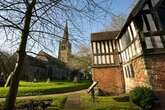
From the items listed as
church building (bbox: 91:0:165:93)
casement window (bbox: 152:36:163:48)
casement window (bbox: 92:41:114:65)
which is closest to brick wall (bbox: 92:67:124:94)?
casement window (bbox: 92:41:114:65)

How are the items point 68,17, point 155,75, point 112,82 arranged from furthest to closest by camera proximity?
point 112,82 → point 155,75 → point 68,17

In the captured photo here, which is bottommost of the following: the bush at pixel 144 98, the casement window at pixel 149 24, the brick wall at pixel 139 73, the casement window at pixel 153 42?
the bush at pixel 144 98

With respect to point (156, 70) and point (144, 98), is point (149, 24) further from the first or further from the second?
point (144, 98)

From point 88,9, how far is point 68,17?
108 centimetres

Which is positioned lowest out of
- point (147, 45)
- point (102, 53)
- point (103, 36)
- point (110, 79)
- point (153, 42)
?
point (110, 79)

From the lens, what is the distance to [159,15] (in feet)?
41.5

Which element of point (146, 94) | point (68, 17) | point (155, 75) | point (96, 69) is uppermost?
point (68, 17)

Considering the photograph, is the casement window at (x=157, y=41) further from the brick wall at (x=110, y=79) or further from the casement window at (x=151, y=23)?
the brick wall at (x=110, y=79)

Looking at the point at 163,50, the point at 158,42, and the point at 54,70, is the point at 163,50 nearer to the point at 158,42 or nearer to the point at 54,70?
the point at 158,42

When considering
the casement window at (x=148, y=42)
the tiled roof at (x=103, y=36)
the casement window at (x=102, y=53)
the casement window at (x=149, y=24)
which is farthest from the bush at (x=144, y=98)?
the tiled roof at (x=103, y=36)

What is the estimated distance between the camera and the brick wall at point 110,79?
18.5 metres

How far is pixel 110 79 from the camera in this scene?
18.6m

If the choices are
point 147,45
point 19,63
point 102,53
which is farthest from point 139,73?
point 19,63

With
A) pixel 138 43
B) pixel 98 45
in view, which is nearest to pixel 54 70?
pixel 98 45
